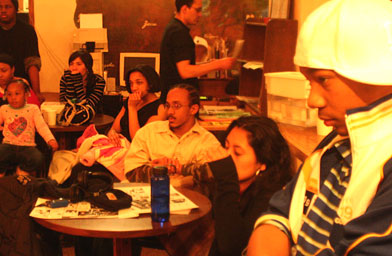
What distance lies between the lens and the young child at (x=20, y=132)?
402cm

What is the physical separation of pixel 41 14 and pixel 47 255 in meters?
4.45

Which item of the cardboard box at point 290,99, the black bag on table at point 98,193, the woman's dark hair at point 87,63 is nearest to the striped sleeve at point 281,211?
the black bag on table at point 98,193

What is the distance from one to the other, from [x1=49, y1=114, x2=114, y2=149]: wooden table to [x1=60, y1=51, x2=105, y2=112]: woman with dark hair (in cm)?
23

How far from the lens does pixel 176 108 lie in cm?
309

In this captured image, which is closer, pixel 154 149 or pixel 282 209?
pixel 282 209

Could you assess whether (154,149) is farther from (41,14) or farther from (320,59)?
(41,14)

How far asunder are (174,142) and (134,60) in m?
3.32

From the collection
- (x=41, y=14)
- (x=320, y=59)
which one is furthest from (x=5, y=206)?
(x=41, y=14)

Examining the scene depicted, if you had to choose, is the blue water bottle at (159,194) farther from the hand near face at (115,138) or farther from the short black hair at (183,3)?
the short black hair at (183,3)

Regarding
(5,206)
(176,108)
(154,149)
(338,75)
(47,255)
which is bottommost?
(47,255)

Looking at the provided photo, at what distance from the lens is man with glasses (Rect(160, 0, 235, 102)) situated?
371 cm

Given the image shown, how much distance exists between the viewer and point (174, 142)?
121 inches

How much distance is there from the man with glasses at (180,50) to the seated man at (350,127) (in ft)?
9.04

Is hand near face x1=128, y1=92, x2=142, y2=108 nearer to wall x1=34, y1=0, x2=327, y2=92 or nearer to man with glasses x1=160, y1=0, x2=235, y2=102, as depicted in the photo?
man with glasses x1=160, y1=0, x2=235, y2=102
